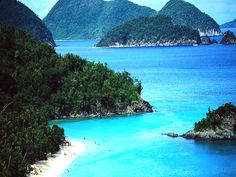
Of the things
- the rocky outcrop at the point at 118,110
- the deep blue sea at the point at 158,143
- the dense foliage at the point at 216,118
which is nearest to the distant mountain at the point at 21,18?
the deep blue sea at the point at 158,143

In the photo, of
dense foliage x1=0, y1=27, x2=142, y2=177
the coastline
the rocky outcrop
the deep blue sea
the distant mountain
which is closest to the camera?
the coastline

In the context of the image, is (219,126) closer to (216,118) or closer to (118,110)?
(216,118)

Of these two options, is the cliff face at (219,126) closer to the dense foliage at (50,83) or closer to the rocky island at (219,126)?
the rocky island at (219,126)

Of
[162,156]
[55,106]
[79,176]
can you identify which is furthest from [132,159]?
[55,106]

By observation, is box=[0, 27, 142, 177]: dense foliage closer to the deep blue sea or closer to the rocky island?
the deep blue sea

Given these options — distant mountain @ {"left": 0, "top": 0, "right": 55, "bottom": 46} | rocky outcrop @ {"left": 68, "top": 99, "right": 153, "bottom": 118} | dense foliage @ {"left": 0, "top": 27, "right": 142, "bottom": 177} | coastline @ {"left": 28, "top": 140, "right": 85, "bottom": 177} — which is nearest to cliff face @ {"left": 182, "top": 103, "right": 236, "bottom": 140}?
coastline @ {"left": 28, "top": 140, "right": 85, "bottom": 177}

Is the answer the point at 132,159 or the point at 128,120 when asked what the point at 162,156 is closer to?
the point at 132,159

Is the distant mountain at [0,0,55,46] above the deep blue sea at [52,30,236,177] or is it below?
above
